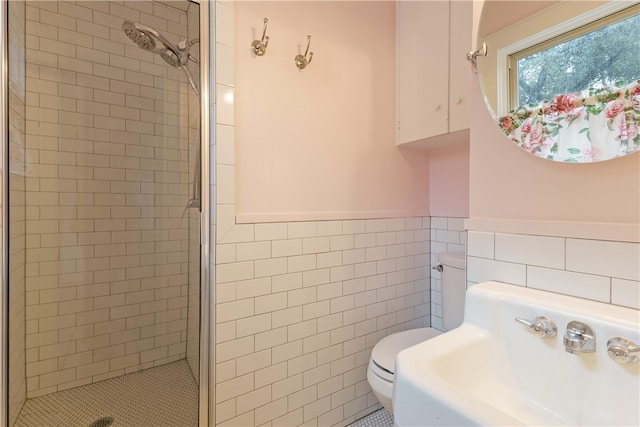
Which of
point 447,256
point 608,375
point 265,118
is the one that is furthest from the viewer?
point 447,256

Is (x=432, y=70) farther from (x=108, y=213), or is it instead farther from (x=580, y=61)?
(x=108, y=213)

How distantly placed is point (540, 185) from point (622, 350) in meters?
0.41

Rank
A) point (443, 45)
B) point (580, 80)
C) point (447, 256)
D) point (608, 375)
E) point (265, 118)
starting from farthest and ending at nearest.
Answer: point (447, 256), point (443, 45), point (265, 118), point (580, 80), point (608, 375)

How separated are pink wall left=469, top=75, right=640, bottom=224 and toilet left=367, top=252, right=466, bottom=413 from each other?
0.69m

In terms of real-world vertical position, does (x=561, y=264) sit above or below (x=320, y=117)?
below

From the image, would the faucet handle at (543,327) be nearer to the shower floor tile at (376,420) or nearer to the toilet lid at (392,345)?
the toilet lid at (392,345)

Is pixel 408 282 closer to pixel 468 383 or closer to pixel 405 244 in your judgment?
pixel 405 244

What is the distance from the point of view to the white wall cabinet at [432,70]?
4.58 feet

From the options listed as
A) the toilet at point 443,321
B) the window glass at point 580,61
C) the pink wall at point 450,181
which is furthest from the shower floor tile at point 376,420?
the window glass at point 580,61

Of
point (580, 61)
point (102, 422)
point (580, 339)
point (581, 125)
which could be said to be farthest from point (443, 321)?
point (102, 422)

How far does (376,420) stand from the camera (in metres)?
1.59

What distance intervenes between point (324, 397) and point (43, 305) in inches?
56.9

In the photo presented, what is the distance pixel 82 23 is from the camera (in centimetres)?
156

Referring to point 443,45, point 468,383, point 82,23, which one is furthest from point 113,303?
point 443,45
